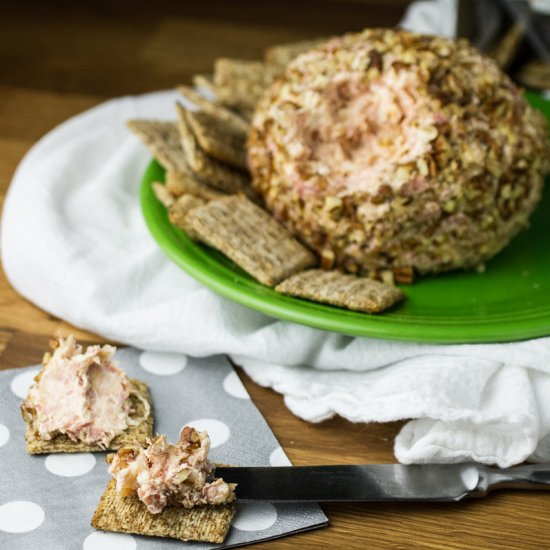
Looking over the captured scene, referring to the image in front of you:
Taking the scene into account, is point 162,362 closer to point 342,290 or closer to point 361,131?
point 342,290

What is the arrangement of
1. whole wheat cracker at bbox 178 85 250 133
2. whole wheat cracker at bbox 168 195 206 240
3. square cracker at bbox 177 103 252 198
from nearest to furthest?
whole wheat cracker at bbox 168 195 206 240 → square cracker at bbox 177 103 252 198 → whole wheat cracker at bbox 178 85 250 133

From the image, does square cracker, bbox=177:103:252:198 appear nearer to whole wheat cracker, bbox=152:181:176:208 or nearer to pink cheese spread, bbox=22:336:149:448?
whole wheat cracker, bbox=152:181:176:208

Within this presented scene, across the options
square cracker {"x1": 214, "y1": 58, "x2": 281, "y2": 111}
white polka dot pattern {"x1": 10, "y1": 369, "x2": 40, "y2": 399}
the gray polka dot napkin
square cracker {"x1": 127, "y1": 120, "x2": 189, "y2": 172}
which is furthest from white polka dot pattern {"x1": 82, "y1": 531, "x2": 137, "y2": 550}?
square cracker {"x1": 214, "y1": 58, "x2": 281, "y2": 111}

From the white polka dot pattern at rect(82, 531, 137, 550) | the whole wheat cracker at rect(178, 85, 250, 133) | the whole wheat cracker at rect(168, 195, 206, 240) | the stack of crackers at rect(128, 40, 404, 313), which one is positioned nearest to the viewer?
the white polka dot pattern at rect(82, 531, 137, 550)

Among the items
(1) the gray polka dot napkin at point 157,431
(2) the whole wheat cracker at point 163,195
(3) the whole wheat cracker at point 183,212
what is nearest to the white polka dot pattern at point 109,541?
(1) the gray polka dot napkin at point 157,431

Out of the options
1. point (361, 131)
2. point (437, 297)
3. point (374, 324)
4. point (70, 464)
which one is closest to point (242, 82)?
point (361, 131)

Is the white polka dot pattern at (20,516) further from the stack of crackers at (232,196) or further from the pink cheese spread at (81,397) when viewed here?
the stack of crackers at (232,196)
